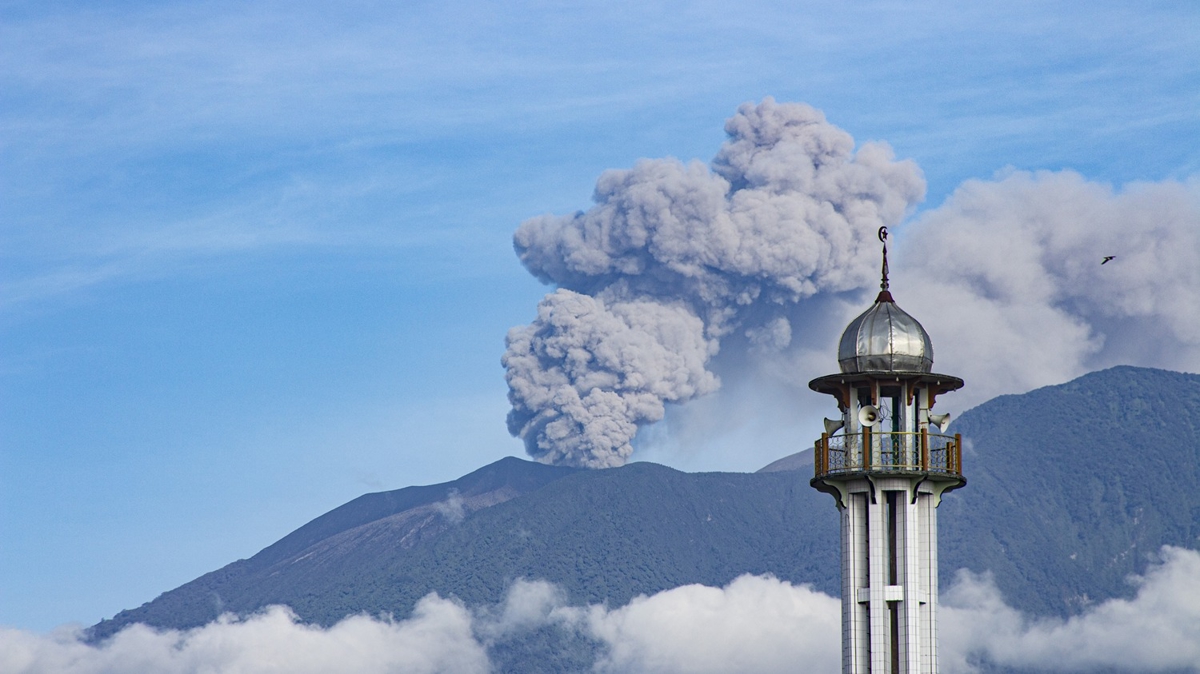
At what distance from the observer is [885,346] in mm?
66500

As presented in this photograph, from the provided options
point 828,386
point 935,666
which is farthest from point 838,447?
point 935,666

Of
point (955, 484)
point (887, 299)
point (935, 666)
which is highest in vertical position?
point (887, 299)

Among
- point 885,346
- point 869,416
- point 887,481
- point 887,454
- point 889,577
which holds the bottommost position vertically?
point 889,577

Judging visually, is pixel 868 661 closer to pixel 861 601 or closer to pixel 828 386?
pixel 861 601

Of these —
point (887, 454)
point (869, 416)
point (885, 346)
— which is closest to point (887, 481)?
point (887, 454)

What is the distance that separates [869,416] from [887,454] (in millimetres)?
1131

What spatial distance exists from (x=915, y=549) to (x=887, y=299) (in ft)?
23.0

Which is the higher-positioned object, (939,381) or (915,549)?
(939,381)

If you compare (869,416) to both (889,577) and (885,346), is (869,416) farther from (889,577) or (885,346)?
(889,577)

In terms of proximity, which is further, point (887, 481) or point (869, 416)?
point (869, 416)

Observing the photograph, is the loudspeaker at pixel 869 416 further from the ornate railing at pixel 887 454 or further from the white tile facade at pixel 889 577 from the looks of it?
the white tile facade at pixel 889 577

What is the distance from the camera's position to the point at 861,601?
6538cm

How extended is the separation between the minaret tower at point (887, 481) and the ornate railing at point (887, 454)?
3cm

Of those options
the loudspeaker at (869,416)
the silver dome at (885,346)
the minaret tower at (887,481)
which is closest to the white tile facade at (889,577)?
the minaret tower at (887,481)
